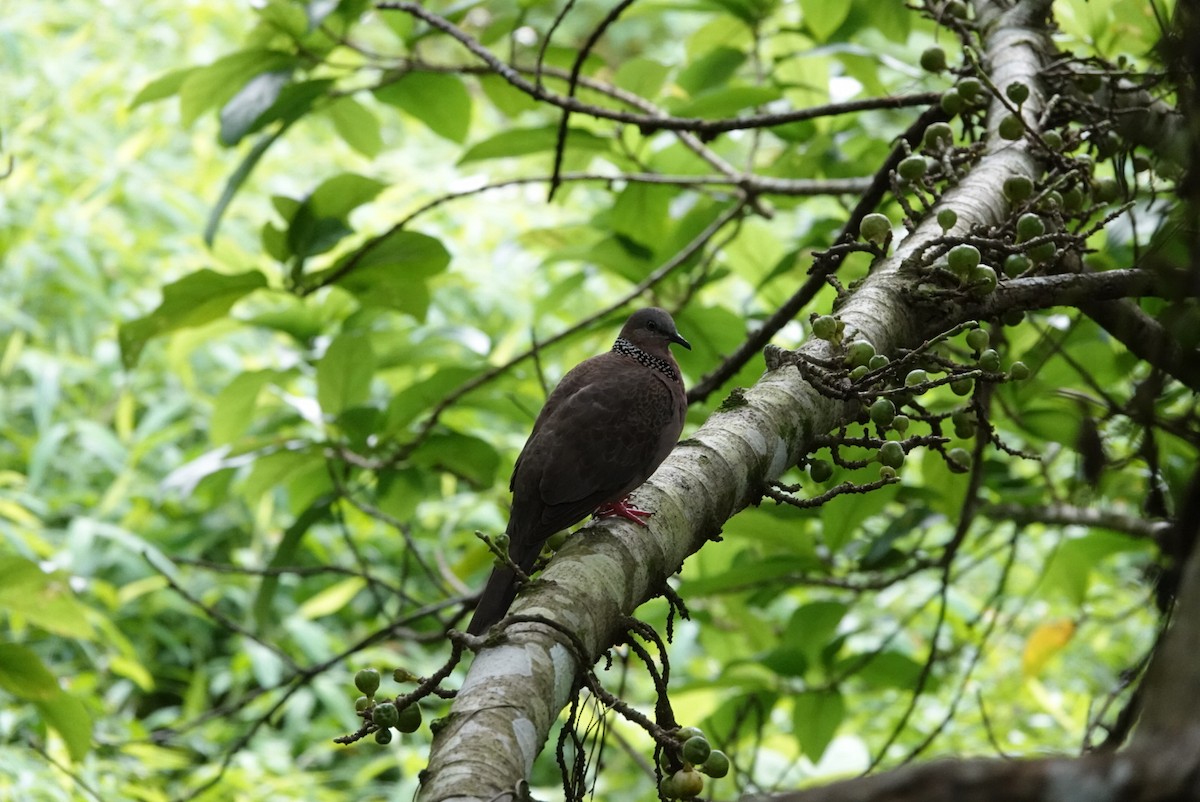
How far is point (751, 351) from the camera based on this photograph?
117 inches

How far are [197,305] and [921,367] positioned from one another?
6.80 feet

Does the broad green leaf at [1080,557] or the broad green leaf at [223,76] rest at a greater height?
the broad green leaf at [223,76]

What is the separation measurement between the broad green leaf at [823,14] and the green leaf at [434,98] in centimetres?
105

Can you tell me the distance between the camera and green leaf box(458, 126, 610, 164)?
3354mm

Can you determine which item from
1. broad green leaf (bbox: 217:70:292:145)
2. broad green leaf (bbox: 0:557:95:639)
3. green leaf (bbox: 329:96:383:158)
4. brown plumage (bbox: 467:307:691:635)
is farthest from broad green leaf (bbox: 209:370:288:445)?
brown plumage (bbox: 467:307:691:635)

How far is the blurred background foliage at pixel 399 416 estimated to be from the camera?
10.5 feet

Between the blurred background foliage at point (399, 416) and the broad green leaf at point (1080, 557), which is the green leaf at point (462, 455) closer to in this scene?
the blurred background foliage at point (399, 416)

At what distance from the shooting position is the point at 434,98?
3604 millimetres

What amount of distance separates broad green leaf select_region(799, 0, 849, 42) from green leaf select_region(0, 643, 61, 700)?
2625mm

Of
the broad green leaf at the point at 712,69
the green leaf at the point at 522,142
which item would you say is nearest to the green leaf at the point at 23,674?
the green leaf at the point at 522,142

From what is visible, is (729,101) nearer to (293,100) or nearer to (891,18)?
(891,18)

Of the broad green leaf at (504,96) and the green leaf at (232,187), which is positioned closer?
the green leaf at (232,187)

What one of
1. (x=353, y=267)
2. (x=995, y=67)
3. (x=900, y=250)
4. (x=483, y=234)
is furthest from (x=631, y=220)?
(x=483, y=234)

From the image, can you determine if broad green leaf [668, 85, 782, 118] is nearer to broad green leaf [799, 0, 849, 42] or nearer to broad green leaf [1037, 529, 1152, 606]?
broad green leaf [799, 0, 849, 42]
